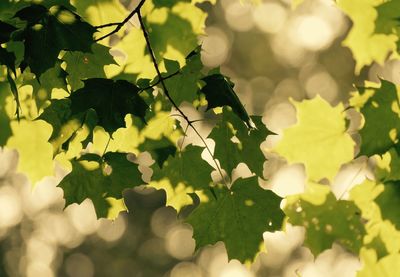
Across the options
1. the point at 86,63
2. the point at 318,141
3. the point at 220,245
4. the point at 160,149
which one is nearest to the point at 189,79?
the point at 160,149

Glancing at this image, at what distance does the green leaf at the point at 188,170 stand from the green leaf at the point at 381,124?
64 cm

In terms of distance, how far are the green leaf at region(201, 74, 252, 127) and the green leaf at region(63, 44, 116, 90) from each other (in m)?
0.45

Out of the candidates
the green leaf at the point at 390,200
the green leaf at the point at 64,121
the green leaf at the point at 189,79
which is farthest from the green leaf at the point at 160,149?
the green leaf at the point at 390,200

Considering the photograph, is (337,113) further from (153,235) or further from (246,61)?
(153,235)

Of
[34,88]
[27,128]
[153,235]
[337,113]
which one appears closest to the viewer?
[34,88]

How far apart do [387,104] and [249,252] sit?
81 cm

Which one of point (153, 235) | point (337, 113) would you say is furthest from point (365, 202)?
point (153, 235)

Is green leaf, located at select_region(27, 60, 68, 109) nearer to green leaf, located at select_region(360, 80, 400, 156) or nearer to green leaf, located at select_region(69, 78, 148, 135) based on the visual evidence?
green leaf, located at select_region(69, 78, 148, 135)

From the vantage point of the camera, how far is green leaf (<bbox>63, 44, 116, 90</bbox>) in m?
2.76

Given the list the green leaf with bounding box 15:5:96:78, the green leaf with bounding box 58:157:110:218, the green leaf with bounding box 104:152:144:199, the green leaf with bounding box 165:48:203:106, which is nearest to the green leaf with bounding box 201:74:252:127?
the green leaf with bounding box 165:48:203:106

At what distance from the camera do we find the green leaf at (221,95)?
8.08 ft

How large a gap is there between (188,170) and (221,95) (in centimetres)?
60

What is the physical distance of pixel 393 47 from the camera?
327 centimetres

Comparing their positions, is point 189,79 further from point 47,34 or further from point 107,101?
point 47,34
